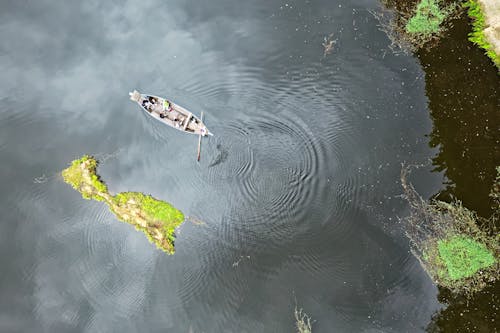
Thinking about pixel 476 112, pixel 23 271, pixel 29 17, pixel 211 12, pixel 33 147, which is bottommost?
pixel 23 271

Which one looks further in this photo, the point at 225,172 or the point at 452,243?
the point at 225,172

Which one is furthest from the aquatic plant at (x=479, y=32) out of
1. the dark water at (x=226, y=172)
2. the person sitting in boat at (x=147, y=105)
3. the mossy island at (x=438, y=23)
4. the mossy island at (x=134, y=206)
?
the mossy island at (x=134, y=206)

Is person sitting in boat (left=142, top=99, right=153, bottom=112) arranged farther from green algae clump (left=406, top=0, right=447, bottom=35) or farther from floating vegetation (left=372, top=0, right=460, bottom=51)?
green algae clump (left=406, top=0, right=447, bottom=35)

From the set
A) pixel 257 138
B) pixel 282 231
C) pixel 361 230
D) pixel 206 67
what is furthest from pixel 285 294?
pixel 206 67

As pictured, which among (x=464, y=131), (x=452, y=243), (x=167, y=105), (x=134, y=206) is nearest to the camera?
(x=452, y=243)

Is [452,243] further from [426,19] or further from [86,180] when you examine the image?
[86,180]

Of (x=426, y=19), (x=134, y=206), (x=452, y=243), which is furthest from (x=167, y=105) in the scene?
(x=452, y=243)

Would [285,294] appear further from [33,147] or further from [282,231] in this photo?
[33,147]
